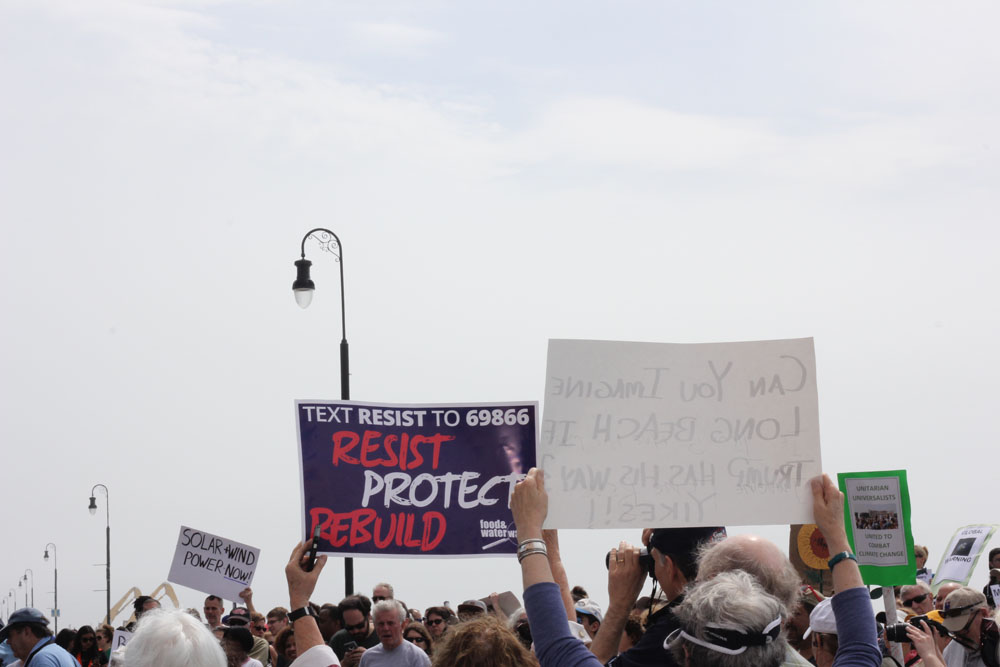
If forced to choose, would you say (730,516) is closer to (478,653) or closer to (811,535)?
(478,653)

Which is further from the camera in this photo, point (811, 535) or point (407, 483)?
point (811, 535)

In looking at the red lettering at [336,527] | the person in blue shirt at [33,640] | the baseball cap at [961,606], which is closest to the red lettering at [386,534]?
the red lettering at [336,527]

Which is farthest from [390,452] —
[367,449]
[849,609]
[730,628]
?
[730,628]

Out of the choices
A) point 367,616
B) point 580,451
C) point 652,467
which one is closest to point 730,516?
point 652,467

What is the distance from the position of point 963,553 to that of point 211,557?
741 centimetres

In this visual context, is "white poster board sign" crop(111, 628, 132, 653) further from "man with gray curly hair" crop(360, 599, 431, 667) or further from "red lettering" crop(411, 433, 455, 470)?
"red lettering" crop(411, 433, 455, 470)

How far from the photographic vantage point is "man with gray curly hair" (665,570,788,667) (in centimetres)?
273

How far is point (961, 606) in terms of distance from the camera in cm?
670

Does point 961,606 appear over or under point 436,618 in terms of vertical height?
over

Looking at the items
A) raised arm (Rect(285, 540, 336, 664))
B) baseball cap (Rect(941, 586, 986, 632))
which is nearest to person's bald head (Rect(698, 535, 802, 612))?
raised arm (Rect(285, 540, 336, 664))

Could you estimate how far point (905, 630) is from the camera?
577cm

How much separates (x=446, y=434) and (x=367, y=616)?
4.01 meters

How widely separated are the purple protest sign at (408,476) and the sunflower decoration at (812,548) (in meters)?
2.92

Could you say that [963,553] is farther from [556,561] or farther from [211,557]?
[556,561]
